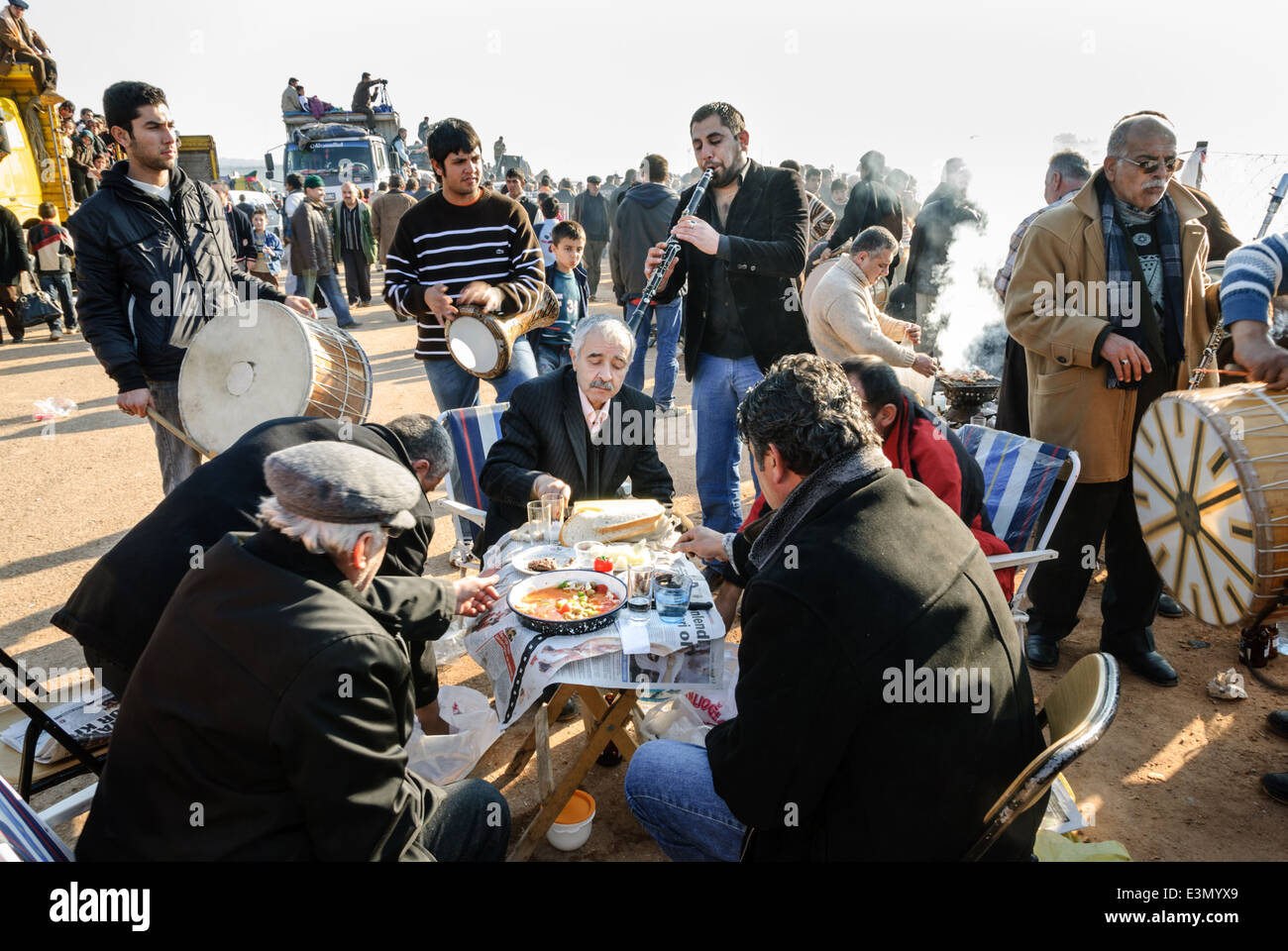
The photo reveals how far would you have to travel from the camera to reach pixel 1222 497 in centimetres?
250

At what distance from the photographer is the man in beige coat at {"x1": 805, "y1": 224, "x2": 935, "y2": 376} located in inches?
183

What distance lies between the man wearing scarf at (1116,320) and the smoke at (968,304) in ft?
14.4

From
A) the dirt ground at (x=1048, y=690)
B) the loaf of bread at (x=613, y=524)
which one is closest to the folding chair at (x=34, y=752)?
the dirt ground at (x=1048, y=690)

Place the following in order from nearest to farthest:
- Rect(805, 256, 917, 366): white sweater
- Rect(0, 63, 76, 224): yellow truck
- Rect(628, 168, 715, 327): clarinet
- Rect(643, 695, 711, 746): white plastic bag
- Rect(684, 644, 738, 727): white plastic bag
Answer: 1. Rect(684, 644, 738, 727): white plastic bag
2. Rect(643, 695, 711, 746): white plastic bag
3. Rect(628, 168, 715, 327): clarinet
4. Rect(805, 256, 917, 366): white sweater
5. Rect(0, 63, 76, 224): yellow truck

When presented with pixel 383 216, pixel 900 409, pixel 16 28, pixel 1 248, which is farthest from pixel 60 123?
pixel 900 409

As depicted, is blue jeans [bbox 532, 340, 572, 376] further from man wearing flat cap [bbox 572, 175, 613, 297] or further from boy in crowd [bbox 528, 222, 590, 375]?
man wearing flat cap [bbox 572, 175, 613, 297]

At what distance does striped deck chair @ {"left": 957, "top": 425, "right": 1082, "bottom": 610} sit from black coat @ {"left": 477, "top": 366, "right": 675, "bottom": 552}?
1653 mm

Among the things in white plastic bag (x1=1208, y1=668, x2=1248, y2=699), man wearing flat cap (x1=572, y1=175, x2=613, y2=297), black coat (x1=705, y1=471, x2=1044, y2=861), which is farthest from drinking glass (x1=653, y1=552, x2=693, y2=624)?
man wearing flat cap (x1=572, y1=175, x2=613, y2=297)

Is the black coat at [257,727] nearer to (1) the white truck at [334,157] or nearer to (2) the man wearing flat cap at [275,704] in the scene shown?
(2) the man wearing flat cap at [275,704]

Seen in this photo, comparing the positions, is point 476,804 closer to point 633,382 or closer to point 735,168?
point 735,168

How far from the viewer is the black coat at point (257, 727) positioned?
1511 mm

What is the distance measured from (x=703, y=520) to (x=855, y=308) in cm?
165

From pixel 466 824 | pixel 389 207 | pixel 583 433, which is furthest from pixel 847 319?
pixel 389 207

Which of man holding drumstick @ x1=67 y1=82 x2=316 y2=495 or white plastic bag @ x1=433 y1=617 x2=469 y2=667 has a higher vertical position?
man holding drumstick @ x1=67 y1=82 x2=316 y2=495
